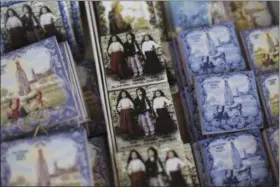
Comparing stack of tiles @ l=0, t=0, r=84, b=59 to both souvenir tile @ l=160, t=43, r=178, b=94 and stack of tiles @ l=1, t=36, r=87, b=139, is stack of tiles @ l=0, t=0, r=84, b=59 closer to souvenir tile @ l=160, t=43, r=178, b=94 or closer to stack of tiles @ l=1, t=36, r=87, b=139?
stack of tiles @ l=1, t=36, r=87, b=139

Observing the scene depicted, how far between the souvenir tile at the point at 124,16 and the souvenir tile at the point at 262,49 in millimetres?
394

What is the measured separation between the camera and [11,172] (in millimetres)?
1238

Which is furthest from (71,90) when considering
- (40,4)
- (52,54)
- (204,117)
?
(204,117)

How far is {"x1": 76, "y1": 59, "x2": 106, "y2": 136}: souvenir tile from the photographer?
1.56 metres

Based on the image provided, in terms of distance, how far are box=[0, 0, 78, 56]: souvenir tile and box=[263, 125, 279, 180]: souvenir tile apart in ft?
2.74

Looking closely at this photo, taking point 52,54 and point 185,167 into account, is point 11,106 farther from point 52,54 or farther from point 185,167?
point 185,167

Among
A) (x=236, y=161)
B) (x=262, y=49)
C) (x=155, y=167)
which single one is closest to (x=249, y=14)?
(x=262, y=49)

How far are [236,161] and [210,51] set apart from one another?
17.4 inches

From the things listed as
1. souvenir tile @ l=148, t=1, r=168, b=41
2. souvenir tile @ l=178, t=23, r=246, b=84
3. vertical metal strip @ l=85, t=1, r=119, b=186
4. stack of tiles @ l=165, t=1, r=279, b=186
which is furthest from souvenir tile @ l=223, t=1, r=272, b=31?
vertical metal strip @ l=85, t=1, r=119, b=186

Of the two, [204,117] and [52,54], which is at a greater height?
[52,54]

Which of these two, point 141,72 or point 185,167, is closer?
point 185,167

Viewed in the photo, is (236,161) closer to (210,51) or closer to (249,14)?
(210,51)

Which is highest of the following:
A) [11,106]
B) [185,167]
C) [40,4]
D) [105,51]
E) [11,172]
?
[40,4]

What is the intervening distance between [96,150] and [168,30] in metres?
0.63
